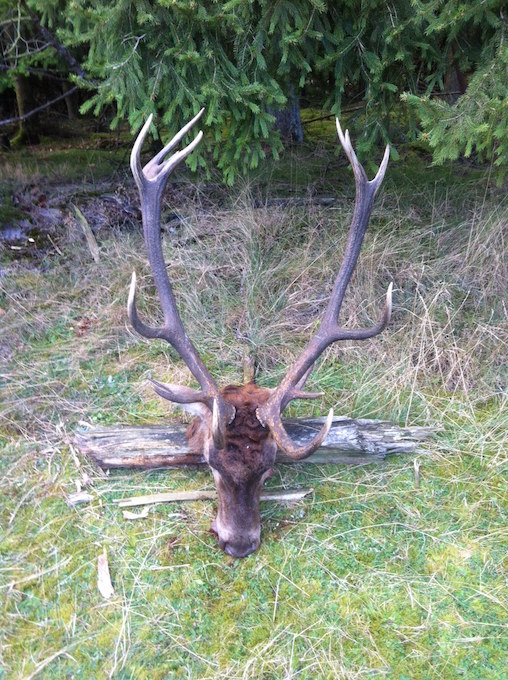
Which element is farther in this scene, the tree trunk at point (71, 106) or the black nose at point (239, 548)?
the tree trunk at point (71, 106)

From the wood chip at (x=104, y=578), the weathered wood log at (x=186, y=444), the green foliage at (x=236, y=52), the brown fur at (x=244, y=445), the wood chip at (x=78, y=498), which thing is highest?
the green foliage at (x=236, y=52)

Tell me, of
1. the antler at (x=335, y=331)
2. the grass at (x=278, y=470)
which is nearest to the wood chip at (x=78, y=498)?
the grass at (x=278, y=470)

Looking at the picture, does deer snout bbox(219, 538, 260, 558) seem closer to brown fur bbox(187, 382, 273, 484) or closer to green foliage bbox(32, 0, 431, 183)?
brown fur bbox(187, 382, 273, 484)

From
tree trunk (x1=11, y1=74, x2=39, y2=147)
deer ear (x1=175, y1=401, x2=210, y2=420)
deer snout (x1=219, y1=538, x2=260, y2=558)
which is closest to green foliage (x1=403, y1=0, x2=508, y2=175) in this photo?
deer ear (x1=175, y1=401, x2=210, y2=420)

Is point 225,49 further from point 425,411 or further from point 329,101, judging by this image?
point 425,411

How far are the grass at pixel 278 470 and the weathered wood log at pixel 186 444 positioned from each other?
0.10 m

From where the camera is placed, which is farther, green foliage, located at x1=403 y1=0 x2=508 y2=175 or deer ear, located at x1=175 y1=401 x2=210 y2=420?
green foliage, located at x1=403 y1=0 x2=508 y2=175

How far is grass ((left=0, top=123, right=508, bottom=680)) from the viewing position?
2.50 m

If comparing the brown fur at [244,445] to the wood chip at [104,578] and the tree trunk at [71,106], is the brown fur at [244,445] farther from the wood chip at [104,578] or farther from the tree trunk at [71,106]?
the tree trunk at [71,106]

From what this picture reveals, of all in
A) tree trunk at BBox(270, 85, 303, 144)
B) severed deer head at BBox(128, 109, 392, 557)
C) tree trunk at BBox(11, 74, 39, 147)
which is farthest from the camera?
tree trunk at BBox(11, 74, 39, 147)

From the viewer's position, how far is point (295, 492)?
10.3 feet

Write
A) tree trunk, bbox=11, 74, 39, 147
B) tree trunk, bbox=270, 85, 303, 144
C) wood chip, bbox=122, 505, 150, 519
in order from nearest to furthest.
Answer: wood chip, bbox=122, 505, 150, 519 < tree trunk, bbox=270, 85, 303, 144 < tree trunk, bbox=11, 74, 39, 147

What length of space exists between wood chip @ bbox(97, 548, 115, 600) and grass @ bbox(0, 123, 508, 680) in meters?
0.04

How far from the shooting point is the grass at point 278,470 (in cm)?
250
